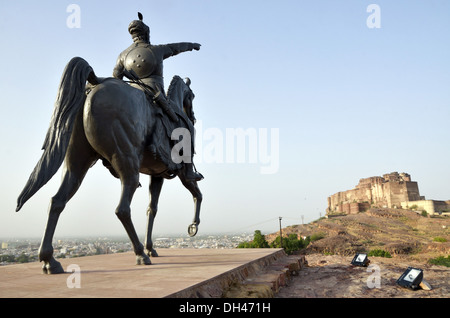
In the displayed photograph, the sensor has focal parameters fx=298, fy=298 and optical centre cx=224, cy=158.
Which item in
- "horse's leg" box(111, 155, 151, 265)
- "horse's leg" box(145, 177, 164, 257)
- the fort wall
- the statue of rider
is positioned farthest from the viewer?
the fort wall

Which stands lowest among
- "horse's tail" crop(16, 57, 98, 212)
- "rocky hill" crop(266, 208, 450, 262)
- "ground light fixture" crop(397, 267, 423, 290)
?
"rocky hill" crop(266, 208, 450, 262)

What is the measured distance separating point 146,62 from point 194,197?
116 inches

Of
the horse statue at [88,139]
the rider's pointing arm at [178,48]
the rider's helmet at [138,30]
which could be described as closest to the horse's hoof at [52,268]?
the horse statue at [88,139]

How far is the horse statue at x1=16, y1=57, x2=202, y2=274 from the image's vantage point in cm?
388

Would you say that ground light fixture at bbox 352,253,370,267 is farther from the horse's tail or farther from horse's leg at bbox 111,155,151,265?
the horse's tail

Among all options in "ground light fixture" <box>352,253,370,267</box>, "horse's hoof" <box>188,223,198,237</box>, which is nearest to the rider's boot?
"horse's hoof" <box>188,223,198,237</box>

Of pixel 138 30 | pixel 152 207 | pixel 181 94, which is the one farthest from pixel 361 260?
pixel 138 30

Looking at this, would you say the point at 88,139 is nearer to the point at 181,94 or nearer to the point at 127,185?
the point at 127,185

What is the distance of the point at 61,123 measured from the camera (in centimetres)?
398

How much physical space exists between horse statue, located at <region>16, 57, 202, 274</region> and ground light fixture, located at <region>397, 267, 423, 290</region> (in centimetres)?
382

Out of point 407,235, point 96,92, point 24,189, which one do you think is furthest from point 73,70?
point 407,235

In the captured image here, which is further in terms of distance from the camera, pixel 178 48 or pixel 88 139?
pixel 178 48

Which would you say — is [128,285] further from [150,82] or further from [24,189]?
[150,82]
